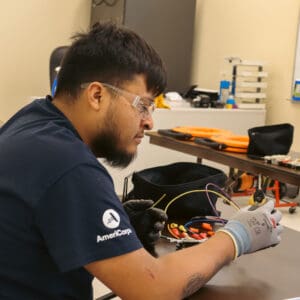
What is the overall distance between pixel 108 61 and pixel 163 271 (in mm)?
431

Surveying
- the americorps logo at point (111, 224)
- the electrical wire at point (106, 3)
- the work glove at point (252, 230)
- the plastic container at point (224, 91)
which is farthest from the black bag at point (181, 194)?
the electrical wire at point (106, 3)

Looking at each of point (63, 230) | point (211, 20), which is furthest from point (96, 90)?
point (211, 20)

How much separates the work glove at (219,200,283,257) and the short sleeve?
28cm

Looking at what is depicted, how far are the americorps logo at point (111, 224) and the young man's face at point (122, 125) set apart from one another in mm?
204

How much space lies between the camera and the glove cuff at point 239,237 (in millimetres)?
1019

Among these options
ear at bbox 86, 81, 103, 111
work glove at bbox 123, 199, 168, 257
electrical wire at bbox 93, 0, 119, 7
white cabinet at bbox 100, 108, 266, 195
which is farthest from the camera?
electrical wire at bbox 93, 0, 119, 7

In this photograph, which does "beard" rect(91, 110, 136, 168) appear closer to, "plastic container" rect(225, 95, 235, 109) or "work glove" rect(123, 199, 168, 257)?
"work glove" rect(123, 199, 168, 257)

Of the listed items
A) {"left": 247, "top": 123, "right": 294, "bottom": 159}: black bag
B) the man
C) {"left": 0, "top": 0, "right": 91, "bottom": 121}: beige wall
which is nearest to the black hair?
the man

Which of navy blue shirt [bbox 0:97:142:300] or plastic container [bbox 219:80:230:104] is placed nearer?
navy blue shirt [bbox 0:97:142:300]

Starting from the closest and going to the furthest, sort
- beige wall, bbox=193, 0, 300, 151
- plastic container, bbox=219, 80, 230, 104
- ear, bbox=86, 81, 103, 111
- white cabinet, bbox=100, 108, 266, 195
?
ear, bbox=86, 81, 103, 111
white cabinet, bbox=100, 108, 266, 195
beige wall, bbox=193, 0, 300, 151
plastic container, bbox=219, 80, 230, 104

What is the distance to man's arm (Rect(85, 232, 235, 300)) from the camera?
833 mm

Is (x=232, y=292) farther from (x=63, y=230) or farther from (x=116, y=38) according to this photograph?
(x=116, y=38)

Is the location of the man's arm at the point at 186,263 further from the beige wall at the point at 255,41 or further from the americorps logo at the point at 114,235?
the beige wall at the point at 255,41

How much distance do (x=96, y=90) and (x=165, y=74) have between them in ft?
0.56
